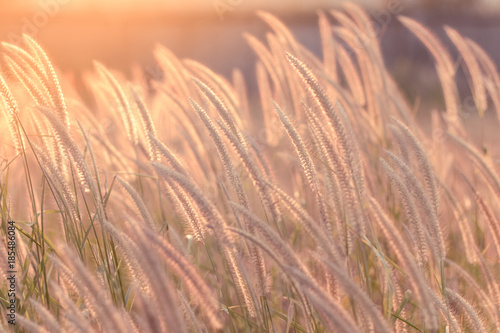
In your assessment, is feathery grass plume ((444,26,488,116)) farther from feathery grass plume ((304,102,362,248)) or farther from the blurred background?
the blurred background

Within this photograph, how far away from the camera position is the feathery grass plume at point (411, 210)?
1.21 m

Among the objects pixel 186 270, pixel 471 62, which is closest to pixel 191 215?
pixel 186 270

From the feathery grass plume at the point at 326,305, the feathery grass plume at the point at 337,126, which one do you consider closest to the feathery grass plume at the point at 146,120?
the feathery grass plume at the point at 337,126

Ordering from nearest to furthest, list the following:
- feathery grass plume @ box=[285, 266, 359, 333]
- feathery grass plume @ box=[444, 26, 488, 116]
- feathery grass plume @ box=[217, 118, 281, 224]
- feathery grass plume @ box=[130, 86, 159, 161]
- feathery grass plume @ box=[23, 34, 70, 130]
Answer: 1. feathery grass plume @ box=[285, 266, 359, 333]
2. feathery grass plume @ box=[217, 118, 281, 224]
3. feathery grass plume @ box=[23, 34, 70, 130]
4. feathery grass plume @ box=[130, 86, 159, 161]
5. feathery grass plume @ box=[444, 26, 488, 116]

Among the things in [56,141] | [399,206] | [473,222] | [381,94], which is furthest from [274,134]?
[56,141]

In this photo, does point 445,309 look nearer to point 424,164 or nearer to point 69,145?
point 424,164

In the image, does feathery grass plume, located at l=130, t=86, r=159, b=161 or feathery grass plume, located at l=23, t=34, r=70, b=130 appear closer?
feathery grass plume, located at l=23, t=34, r=70, b=130

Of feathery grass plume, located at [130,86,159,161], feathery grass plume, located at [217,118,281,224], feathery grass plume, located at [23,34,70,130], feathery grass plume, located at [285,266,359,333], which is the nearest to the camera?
feathery grass plume, located at [285,266,359,333]

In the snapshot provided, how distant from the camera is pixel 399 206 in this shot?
2465 millimetres

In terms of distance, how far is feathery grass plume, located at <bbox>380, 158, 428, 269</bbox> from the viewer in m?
1.21

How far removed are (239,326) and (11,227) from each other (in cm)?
80

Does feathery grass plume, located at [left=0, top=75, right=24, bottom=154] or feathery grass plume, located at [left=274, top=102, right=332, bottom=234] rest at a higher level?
feathery grass plume, located at [left=0, top=75, right=24, bottom=154]

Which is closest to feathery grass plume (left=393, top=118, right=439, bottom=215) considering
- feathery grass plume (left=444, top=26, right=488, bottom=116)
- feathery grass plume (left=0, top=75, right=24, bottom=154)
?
feathery grass plume (left=0, top=75, right=24, bottom=154)

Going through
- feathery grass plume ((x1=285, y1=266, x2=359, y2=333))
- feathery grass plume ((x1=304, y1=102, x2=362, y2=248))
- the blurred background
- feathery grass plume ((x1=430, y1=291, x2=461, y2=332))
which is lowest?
feathery grass plume ((x1=430, y1=291, x2=461, y2=332))
